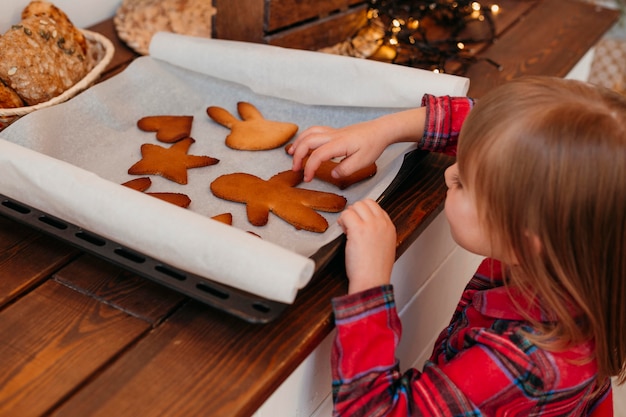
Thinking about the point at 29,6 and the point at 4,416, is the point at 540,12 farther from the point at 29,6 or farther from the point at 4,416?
the point at 4,416

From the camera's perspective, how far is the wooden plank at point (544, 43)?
1.43 metres

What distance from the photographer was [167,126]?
3.57ft

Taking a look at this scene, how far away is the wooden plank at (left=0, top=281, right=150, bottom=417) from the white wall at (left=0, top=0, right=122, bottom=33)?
2.11 feet

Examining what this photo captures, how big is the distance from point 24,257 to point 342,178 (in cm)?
42

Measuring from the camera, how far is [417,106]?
3.51ft

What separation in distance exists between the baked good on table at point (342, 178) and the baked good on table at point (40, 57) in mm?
401

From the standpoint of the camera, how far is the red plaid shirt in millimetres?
755

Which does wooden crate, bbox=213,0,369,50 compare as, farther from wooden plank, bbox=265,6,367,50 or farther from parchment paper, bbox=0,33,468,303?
parchment paper, bbox=0,33,468,303

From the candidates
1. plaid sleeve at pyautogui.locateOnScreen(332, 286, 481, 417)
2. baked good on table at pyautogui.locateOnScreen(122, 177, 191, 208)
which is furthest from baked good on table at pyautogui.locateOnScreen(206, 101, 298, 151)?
plaid sleeve at pyautogui.locateOnScreen(332, 286, 481, 417)

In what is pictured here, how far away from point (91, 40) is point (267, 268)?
73 centimetres

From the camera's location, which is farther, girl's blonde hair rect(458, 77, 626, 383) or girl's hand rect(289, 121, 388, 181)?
girl's hand rect(289, 121, 388, 181)

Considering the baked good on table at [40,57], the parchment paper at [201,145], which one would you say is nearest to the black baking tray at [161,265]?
the parchment paper at [201,145]

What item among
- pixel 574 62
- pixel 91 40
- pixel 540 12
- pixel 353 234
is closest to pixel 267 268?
pixel 353 234

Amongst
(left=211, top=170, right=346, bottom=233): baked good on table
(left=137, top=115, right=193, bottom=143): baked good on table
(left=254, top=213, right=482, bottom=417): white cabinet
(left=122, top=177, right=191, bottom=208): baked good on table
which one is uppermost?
(left=137, top=115, right=193, bottom=143): baked good on table
